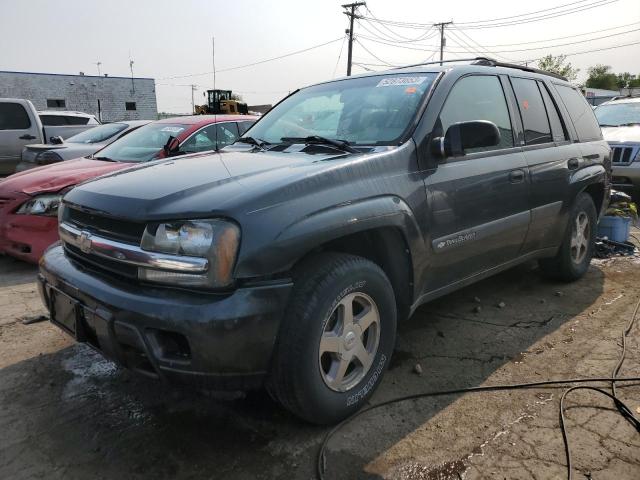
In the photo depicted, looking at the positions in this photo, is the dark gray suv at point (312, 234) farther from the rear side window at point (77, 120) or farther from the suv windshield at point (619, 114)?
the rear side window at point (77, 120)

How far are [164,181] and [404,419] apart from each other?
1.71 meters

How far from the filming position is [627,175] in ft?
27.2

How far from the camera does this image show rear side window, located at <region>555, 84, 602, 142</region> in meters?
4.54

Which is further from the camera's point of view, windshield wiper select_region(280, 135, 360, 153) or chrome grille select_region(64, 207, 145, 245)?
windshield wiper select_region(280, 135, 360, 153)

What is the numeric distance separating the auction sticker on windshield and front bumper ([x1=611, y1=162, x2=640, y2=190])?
21.4 feet

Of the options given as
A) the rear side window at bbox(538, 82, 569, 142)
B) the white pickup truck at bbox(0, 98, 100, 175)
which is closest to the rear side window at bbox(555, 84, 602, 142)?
the rear side window at bbox(538, 82, 569, 142)

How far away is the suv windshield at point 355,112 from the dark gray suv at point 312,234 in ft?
0.05

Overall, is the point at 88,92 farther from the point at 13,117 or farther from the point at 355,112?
the point at 355,112

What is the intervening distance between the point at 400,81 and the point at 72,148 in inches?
229

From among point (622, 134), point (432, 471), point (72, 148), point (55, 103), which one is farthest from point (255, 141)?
point (55, 103)

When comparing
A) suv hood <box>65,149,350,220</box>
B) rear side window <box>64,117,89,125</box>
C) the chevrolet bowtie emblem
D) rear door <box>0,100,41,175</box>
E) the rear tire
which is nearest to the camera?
suv hood <box>65,149,350,220</box>

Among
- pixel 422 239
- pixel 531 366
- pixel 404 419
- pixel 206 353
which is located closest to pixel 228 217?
pixel 206 353

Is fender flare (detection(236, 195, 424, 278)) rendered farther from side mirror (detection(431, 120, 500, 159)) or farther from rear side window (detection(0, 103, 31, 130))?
rear side window (detection(0, 103, 31, 130))

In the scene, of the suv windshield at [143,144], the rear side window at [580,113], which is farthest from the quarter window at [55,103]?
the rear side window at [580,113]
